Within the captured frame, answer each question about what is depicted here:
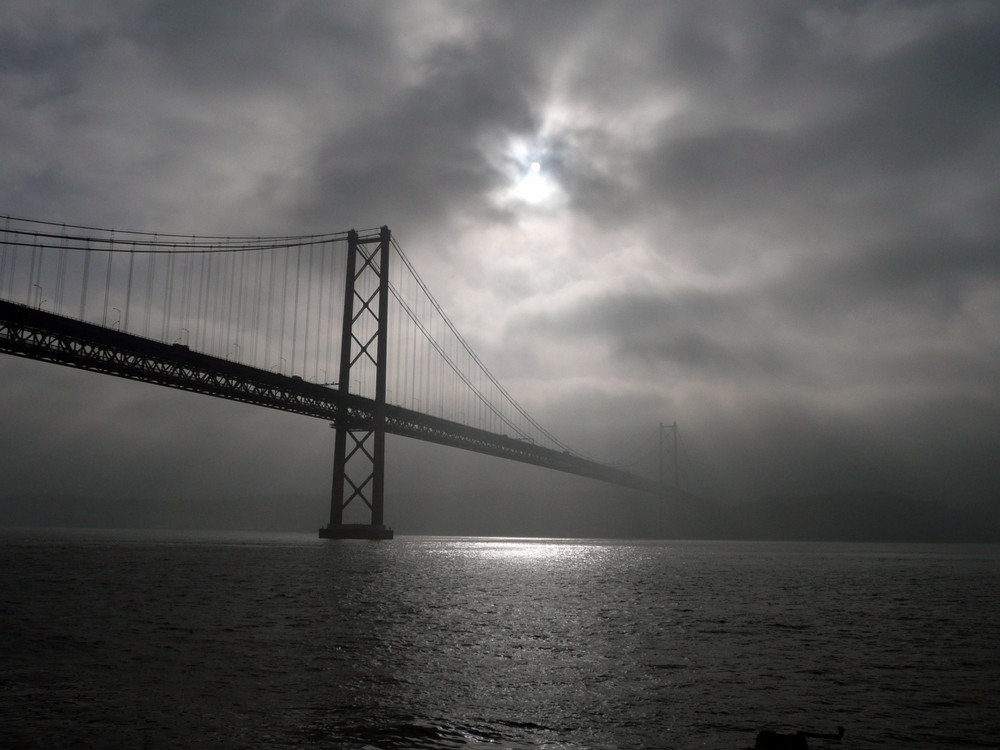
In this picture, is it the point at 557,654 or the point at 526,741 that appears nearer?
the point at 526,741

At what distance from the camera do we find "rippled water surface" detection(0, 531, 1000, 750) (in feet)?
30.5

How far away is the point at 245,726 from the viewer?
30.2ft

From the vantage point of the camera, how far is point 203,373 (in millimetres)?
51531

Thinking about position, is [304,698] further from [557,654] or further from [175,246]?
[175,246]

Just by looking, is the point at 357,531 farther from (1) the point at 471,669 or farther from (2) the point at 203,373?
(1) the point at 471,669

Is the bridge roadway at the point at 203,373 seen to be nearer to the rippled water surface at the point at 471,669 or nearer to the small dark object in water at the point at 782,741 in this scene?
the rippled water surface at the point at 471,669

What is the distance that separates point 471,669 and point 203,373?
42672 mm

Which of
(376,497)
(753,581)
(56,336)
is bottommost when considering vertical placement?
(753,581)

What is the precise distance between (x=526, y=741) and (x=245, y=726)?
123 inches

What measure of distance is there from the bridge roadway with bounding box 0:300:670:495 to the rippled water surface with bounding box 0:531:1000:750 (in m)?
19.2

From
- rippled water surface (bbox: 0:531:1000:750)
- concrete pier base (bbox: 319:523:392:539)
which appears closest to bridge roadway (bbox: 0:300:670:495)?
concrete pier base (bbox: 319:523:392:539)

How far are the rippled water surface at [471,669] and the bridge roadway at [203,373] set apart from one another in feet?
62.9

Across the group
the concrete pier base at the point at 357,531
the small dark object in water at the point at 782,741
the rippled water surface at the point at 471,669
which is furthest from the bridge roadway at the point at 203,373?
the small dark object in water at the point at 782,741

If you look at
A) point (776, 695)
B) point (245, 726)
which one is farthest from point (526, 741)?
point (776, 695)
